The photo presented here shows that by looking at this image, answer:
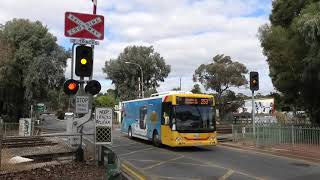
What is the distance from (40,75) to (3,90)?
4.26m

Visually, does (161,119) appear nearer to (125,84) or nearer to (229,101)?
(229,101)

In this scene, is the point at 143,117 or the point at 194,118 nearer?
the point at 194,118

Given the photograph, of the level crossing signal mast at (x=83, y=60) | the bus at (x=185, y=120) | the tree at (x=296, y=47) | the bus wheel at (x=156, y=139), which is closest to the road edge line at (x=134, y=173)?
the level crossing signal mast at (x=83, y=60)

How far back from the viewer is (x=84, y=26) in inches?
539

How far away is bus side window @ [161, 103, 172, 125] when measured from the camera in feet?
83.8

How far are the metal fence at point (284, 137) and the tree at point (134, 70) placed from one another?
2186 inches

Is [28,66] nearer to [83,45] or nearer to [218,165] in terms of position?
[218,165]

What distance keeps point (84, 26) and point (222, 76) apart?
61.7 meters

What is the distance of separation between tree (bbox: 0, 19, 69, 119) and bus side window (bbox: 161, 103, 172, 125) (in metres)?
26.3

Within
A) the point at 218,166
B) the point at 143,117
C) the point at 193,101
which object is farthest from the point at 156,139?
the point at 218,166

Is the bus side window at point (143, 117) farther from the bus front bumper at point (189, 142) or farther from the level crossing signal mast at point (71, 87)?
the level crossing signal mast at point (71, 87)

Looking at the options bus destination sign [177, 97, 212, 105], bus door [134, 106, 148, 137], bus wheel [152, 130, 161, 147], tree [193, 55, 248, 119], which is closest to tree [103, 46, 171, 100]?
tree [193, 55, 248, 119]

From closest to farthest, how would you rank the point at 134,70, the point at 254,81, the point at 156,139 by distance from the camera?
the point at 254,81
the point at 156,139
the point at 134,70

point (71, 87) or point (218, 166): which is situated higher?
point (71, 87)
